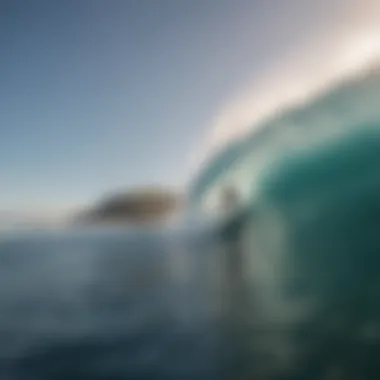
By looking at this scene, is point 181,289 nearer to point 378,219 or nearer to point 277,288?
point 277,288

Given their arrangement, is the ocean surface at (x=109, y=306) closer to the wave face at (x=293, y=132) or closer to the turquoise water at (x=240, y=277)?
the turquoise water at (x=240, y=277)

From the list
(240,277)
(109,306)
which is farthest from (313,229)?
(109,306)

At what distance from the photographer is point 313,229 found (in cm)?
262

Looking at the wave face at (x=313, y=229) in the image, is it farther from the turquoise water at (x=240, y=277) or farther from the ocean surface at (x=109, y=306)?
the ocean surface at (x=109, y=306)

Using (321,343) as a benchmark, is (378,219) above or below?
above

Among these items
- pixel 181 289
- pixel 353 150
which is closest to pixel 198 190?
pixel 181 289

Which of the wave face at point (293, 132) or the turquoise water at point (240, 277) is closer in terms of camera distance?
the turquoise water at point (240, 277)

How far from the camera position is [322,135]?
2.67m

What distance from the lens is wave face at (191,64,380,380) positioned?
2.32 metres

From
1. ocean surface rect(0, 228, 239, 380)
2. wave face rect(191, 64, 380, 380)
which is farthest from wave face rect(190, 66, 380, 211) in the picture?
ocean surface rect(0, 228, 239, 380)

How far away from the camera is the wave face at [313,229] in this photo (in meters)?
2.32

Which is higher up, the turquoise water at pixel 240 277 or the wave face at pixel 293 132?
the wave face at pixel 293 132

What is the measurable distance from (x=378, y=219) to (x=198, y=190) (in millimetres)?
985

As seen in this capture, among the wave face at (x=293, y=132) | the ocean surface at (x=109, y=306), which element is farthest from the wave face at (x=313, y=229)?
the ocean surface at (x=109, y=306)
